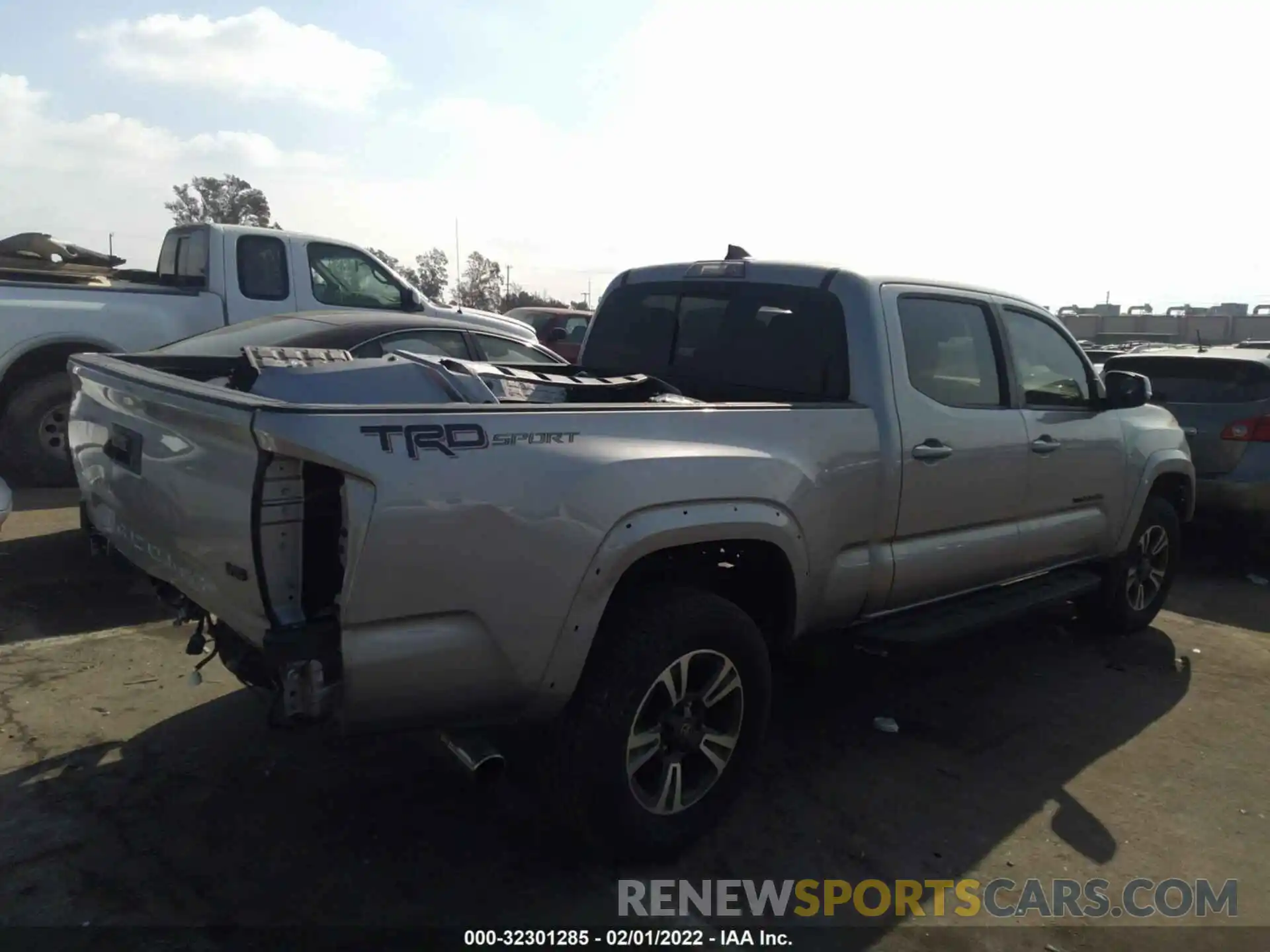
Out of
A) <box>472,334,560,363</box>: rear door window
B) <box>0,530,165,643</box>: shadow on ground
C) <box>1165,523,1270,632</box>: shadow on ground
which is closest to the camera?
<box>0,530,165,643</box>: shadow on ground

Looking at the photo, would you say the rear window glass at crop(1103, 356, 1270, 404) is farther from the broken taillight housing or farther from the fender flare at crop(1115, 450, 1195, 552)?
the fender flare at crop(1115, 450, 1195, 552)

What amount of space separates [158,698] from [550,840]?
6.73 ft

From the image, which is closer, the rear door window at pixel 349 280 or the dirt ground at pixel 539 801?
the dirt ground at pixel 539 801

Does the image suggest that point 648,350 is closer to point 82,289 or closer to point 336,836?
point 336,836

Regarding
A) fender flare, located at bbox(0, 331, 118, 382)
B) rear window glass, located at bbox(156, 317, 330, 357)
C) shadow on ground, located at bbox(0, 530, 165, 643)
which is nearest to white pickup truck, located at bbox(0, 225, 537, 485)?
fender flare, located at bbox(0, 331, 118, 382)

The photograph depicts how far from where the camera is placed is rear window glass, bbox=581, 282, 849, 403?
3992 mm

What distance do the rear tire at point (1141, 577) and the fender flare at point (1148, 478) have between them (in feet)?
0.29

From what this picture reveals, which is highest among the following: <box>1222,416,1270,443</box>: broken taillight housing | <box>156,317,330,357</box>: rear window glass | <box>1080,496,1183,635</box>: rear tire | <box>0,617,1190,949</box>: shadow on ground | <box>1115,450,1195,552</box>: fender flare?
<box>156,317,330,357</box>: rear window glass

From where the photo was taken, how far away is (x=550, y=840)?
317cm

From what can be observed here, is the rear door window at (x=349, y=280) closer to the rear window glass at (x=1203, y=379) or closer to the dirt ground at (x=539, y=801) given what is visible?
the dirt ground at (x=539, y=801)

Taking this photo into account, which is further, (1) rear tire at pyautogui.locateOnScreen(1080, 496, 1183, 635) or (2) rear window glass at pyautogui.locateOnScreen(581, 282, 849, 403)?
(1) rear tire at pyautogui.locateOnScreen(1080, 496, 1183, 635)

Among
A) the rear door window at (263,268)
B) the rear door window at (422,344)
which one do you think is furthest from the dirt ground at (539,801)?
the rear door window at (263,268)

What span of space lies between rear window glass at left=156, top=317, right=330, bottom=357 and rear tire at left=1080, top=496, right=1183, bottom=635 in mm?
4875

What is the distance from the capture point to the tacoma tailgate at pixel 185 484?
254 centimetres
